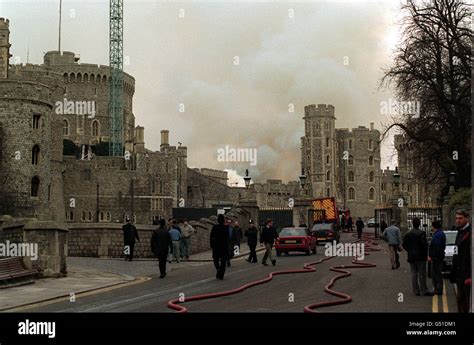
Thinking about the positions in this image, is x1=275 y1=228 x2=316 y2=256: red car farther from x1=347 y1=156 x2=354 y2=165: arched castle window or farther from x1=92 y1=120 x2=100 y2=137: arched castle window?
x1=347 y1=156 x2=354 y2=165: arched castle window

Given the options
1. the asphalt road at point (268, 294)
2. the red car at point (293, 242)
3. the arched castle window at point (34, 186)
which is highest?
the arched castle window at point (34, 186)

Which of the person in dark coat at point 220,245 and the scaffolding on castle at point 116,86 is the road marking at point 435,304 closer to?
the person in dark coat at point 220,245

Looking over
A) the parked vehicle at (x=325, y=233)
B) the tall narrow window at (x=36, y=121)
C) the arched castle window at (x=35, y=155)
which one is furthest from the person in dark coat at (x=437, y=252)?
the tall narrow window at (x=36, y=121)

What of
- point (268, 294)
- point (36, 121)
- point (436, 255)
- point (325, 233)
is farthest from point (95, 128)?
point (436, 255)

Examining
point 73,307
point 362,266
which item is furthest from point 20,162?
point 73,307

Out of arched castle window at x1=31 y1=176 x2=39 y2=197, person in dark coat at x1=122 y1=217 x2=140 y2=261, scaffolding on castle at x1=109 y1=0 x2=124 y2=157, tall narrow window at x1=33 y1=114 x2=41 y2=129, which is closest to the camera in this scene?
person in dark coat at x1=122 y1=217 x2=140 y2=261

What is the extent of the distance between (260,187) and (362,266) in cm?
7703

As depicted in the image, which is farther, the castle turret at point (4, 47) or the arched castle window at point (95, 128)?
the arched castle window at point (95, 128)

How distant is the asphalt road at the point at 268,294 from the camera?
13.7 m

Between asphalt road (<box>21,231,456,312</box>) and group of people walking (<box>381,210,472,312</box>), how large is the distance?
40cm

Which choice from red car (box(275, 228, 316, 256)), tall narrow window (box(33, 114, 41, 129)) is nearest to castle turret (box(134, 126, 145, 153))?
tall narrow window (box(33, 114, 41, 129))

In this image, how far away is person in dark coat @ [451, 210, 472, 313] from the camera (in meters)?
11.3

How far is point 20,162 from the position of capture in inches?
2009

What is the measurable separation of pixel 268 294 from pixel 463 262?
5.57 metres
